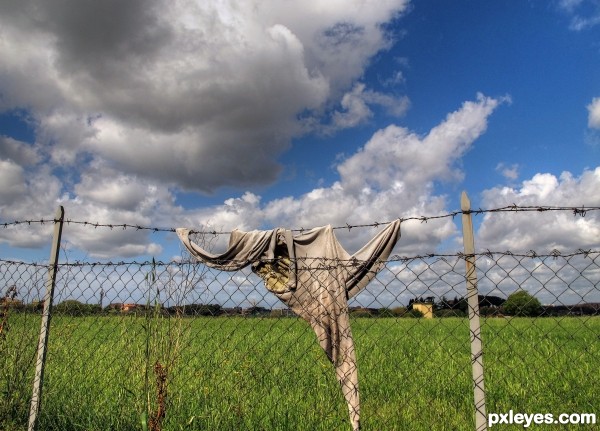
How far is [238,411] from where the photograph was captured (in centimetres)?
412

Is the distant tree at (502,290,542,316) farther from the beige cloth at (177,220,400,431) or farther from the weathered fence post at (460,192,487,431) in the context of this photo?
the beige cloth at (177,220,400,431)

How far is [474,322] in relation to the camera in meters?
2.99

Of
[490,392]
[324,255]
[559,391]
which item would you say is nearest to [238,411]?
[324,255]

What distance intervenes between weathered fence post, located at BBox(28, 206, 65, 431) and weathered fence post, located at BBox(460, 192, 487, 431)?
317 centimetres

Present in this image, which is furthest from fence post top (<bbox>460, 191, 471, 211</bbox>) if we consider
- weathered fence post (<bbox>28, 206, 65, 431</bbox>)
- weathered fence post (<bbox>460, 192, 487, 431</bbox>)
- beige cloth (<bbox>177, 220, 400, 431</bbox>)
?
weathered fence post (<bbox>28, 206, 65, 431</bbox>)

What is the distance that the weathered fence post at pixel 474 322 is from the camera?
2938 mm

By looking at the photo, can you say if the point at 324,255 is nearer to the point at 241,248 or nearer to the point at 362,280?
the point at 362,280

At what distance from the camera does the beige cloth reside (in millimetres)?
3787

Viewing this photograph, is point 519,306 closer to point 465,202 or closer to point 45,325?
point 465,202

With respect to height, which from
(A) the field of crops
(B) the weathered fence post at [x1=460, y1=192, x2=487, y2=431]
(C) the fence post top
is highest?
(C) the fence post top

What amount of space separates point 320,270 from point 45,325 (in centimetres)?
223

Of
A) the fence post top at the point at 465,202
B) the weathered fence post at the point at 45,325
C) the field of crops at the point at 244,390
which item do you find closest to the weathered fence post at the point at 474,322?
the fence post top at the point at 465,202

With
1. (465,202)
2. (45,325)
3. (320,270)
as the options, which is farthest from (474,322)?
(45,325)

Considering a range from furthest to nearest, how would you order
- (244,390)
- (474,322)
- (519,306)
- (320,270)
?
(244,390) → (320,270) → (519,306) → (474,322)
